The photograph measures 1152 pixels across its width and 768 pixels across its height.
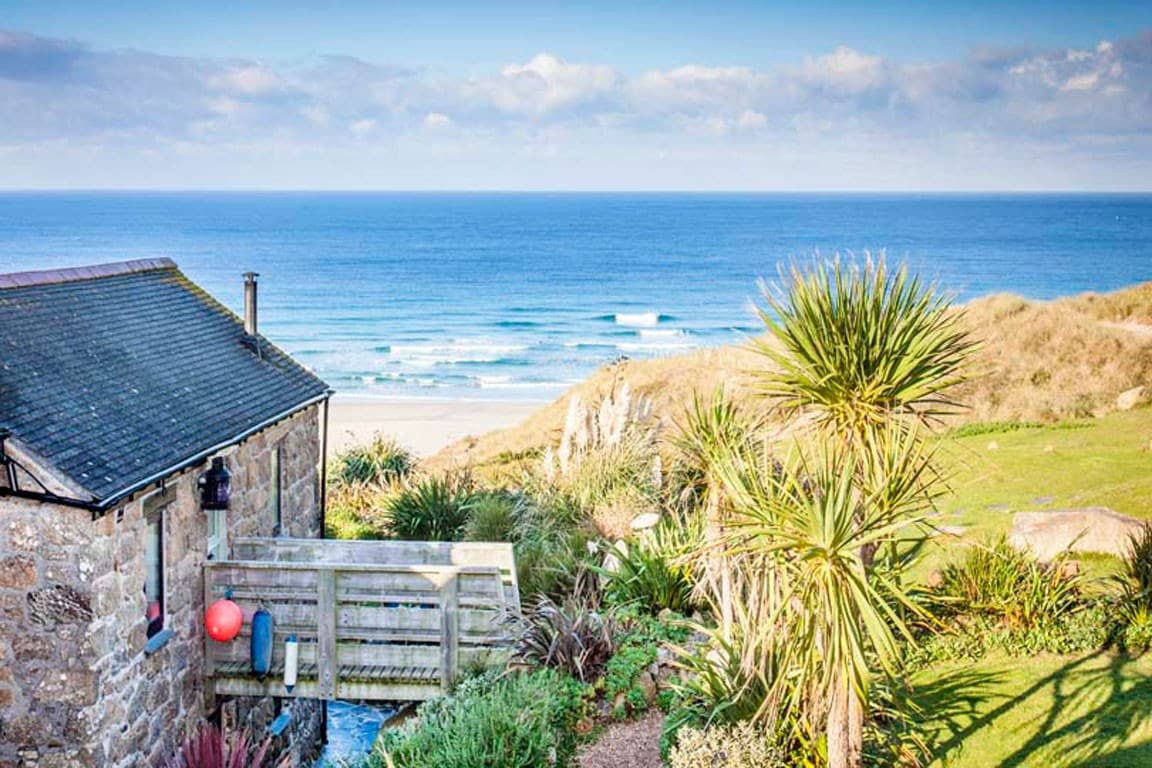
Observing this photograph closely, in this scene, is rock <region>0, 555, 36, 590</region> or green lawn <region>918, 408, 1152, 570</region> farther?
green lawn <region>918, 408, 1152, 570</region>

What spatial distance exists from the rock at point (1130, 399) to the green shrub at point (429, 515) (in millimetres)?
13999

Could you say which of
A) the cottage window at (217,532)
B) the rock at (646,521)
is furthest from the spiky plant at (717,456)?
the cottage window at (217,532)

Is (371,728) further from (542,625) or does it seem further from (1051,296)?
(1051,296)

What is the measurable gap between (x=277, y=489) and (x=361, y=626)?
3.86 meters

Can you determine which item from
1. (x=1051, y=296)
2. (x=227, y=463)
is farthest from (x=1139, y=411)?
(x=1051, y=296)

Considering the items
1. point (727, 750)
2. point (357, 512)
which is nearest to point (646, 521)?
point (727, 750)

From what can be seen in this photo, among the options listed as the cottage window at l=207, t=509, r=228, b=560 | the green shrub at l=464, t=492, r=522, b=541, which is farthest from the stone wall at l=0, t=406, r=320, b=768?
the green shrub at l=464, t=492, r=522, b=541

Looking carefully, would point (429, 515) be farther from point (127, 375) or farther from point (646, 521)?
point (127, 375)

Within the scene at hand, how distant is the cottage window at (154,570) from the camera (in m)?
10.7

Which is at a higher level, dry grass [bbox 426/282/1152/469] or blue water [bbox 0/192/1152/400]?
blue water [bbox 0/192/1152/400]

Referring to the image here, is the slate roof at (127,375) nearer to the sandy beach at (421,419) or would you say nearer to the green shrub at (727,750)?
the green shrub at (727,750)

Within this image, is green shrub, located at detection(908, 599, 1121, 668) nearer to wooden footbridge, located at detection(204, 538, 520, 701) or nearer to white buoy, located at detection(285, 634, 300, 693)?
wooden footbridge, located at detection(204, 538, 520, 701)

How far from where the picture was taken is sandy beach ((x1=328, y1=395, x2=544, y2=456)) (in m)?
37.4

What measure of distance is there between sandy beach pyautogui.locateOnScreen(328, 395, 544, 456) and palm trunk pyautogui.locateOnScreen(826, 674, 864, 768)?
91.0ft
